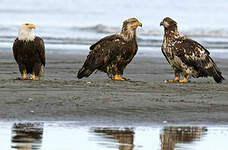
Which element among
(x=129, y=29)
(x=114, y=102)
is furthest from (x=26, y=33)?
(x=114, y=102)

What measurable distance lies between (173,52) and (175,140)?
498 cm

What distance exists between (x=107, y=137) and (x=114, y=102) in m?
1.96

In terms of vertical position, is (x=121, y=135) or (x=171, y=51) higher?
(x=171, y=51)

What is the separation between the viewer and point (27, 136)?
8.12m

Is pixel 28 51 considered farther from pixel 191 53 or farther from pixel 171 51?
pixel 191 53

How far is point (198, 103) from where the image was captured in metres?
10.2

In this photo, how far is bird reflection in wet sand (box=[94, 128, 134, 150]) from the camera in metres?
7.74

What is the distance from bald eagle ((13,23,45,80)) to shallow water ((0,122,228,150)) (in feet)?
13.1

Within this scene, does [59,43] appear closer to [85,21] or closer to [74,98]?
[74,98]

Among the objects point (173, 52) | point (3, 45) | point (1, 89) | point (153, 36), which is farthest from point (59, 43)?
point (1, 89)

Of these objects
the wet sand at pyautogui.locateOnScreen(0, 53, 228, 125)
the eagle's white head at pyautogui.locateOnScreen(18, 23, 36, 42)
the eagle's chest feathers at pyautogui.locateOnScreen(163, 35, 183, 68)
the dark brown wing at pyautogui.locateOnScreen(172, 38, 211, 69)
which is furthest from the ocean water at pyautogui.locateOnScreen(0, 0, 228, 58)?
the wet sand at pyautogui.locateOnScreen(0, 53, 228, 125)

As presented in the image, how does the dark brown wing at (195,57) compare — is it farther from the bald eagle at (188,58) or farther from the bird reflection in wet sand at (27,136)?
the bird reflection in wet sand at (27,136)

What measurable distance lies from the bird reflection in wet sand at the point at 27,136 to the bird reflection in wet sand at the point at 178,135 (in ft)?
4.04

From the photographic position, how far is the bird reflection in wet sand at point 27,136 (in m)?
7.62
